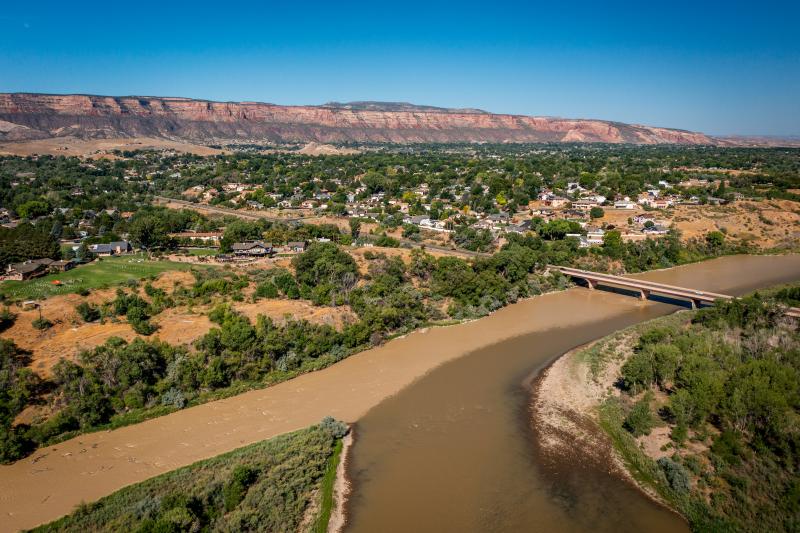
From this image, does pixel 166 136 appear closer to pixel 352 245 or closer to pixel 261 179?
pixel 261 179

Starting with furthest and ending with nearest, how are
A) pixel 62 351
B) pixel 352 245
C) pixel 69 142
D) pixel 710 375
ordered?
1. pixel 69 142
2. pixel 352 245
3. pixel 62 351
4. pixel 710 375

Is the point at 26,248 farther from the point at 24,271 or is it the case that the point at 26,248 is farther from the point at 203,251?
the point at 203,251

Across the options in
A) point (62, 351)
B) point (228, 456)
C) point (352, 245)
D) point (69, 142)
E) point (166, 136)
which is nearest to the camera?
point (228, 456)

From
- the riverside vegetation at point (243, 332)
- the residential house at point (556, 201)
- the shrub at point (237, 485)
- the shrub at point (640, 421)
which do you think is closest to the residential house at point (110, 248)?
the riverside vegetation at point (243, 332)

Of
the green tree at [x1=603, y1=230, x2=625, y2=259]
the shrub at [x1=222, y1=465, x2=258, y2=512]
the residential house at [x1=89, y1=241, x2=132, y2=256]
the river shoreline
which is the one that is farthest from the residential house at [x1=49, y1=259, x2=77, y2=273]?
the green tree at [x1=603, y1=230, x2=625, y2=259]

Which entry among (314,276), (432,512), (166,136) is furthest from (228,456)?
(166,136)

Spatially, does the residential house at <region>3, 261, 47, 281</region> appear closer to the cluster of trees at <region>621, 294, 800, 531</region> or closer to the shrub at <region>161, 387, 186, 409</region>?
the shrub at <region>161, 387, 186, 409</region>

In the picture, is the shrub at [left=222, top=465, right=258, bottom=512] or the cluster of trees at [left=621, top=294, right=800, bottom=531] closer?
the shrub at [left=222, top=465, right=258, bottom=512]

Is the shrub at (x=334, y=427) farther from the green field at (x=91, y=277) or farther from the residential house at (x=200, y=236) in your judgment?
the residential house at (x=200, y=236)
